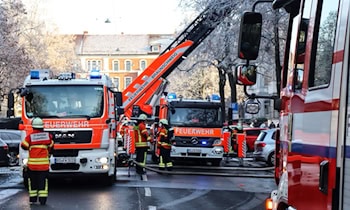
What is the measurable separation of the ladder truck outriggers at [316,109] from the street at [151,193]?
6621mm

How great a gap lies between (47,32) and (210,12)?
29.5m

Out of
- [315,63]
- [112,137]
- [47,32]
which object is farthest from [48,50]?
[315,63]

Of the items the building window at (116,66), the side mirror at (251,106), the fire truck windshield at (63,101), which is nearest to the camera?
the side mirror at (251,106)

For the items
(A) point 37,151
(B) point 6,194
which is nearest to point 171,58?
(B) point 6,194

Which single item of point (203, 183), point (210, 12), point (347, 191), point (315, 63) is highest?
point (210, 12)

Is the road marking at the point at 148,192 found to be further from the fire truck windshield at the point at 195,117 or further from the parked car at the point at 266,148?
the parked car at the point at 266,148

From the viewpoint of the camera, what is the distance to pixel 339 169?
131 inches

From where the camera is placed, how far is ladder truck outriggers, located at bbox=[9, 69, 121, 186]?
1395cm

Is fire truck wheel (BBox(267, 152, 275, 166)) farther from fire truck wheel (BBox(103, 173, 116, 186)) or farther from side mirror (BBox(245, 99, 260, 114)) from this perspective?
side mirror (BBox(245, 99, 260, 114))

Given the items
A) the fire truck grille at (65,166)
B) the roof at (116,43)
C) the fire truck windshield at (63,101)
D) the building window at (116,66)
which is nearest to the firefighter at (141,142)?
the fire truck windshield at (63,101)

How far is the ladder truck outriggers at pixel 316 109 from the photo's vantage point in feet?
11.1

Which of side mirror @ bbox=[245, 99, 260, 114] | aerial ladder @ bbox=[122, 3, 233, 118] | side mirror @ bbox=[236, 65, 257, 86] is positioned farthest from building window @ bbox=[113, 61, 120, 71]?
side mirror @ bbox=[236, 65, 257, 86]

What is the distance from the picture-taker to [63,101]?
46.7 ft

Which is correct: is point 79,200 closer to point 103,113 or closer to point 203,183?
point 103,113
